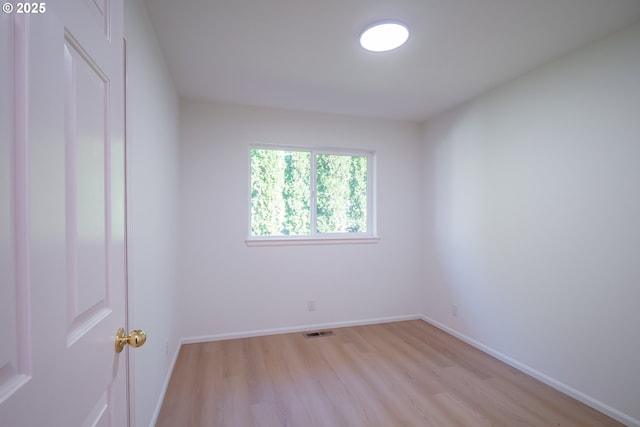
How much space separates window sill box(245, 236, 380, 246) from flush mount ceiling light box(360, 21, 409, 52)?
1.97 metres

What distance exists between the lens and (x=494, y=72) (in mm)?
2377

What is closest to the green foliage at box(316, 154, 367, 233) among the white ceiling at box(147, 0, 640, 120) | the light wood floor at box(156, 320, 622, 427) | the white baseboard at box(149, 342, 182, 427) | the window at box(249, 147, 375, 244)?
the window at box(249, 147, 375, 244)

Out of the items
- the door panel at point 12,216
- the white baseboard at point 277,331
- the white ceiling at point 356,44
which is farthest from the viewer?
the white baseboard at point 277,331

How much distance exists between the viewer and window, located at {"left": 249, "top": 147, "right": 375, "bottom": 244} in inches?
127

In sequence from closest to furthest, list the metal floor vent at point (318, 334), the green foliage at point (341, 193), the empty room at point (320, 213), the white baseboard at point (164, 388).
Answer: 1. the empty room at point (320, 213)
2. the white baseboard at point (164, 388)
3. the metal floor vent at point (318, 334)
4. the green foliage at point (341, 193)

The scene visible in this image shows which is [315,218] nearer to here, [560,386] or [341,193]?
[341,193]

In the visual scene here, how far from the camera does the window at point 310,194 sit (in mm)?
3221

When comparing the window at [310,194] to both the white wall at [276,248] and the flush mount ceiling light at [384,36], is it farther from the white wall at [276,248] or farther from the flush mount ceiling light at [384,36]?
the flush mount ceiling light at [384,36]

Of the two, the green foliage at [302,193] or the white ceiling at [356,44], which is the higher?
the white ceiling at [356,44]

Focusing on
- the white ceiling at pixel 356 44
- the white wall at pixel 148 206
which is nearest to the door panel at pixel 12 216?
the white wall at pixel 148 206

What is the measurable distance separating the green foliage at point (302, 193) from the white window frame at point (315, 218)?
38 millimetres

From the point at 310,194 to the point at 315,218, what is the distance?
11.2 inches

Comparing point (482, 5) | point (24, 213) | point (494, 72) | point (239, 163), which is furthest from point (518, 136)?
point (24, 213)

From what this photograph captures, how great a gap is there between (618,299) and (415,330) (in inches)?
71.7
